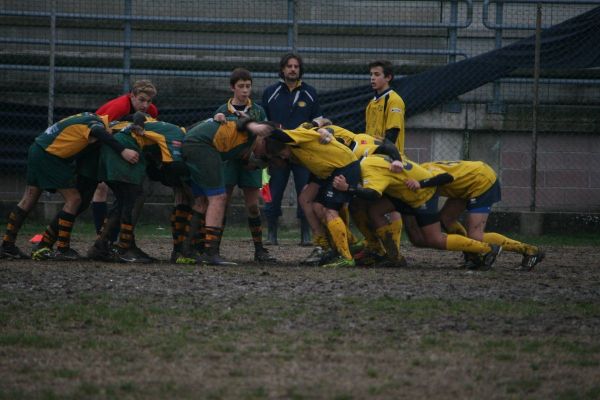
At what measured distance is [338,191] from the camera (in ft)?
33.3

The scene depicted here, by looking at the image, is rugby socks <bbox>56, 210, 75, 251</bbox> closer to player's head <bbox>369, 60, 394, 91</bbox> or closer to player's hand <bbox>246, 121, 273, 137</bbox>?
player's hand <bbox>246, 121, 273, 137</bbox>

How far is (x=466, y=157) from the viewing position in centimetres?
1602

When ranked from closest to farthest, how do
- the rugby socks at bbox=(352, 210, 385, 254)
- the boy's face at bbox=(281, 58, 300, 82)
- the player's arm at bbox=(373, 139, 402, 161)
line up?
the player's arm at bbox=(373, 139, 402, 161) → the rugby socks at bbox=(352, 210, 385, 254) → the boy's face at bbox=(281, 58, 300, 82)

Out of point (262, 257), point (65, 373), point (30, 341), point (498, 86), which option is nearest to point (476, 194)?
point (262, 257)

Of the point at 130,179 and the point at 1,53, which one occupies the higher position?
the point at 1,53

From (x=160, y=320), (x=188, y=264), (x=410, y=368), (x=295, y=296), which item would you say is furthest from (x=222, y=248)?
(x=410, y=368)

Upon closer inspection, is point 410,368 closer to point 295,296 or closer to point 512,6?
point 295,296

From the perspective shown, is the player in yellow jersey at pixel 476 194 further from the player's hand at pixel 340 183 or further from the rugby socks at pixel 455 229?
the player's hand at pixel 340 183

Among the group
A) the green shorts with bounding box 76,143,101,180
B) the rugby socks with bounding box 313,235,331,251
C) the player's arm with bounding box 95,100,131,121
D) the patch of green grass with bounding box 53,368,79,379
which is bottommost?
the patch of green grass with bounding box 53,368,79,379

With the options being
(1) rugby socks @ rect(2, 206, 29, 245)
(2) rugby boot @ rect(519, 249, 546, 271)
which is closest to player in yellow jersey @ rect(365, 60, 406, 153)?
(2) rugby boot @ rect(519, 249, 546, 271)

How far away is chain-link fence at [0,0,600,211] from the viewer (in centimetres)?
1569

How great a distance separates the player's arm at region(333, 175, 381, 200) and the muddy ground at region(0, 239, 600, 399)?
2.23ft

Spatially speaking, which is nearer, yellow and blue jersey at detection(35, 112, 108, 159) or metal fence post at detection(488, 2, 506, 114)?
yellow and blue jersey at detection(35, 112, 108, 159)

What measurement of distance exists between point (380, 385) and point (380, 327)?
4.84ft
